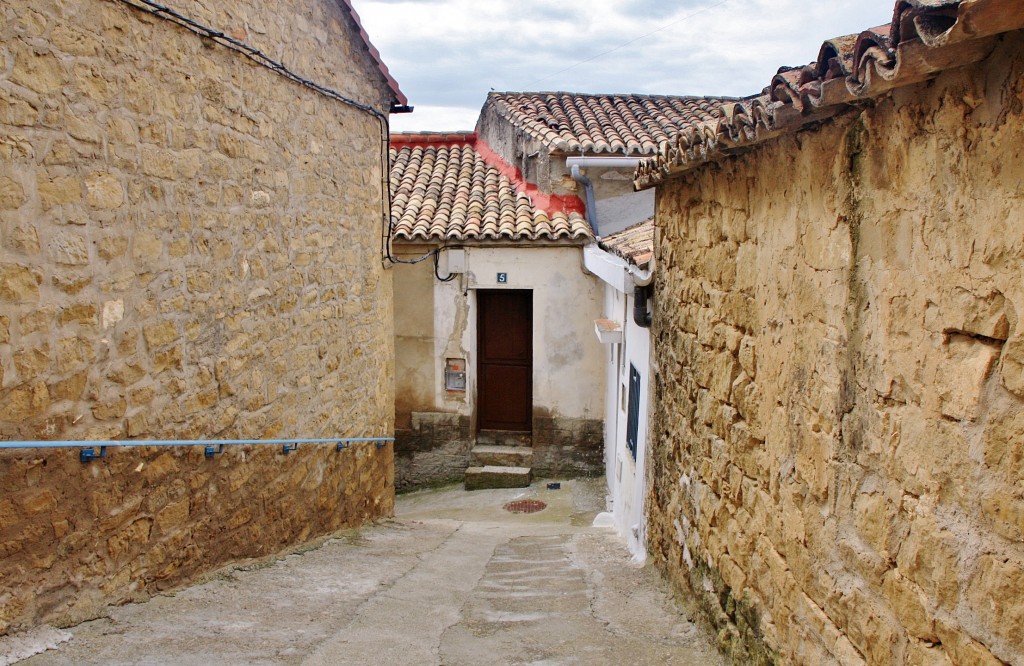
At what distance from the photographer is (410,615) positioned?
4246 millimetres

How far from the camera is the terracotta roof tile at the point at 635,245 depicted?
6.27m

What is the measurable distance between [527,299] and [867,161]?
9.01 m

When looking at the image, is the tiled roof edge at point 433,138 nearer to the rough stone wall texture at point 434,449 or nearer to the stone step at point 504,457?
the rough stone wall texture at point 434,449

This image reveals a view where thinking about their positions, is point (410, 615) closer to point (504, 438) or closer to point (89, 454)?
point (89, 454)

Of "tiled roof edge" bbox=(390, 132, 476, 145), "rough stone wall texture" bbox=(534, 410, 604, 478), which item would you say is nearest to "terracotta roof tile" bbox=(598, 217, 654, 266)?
"rough stone wall texture" bbox=(534, 410, 604, 478)

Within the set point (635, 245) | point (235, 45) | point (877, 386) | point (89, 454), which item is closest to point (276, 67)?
point (235, 45)

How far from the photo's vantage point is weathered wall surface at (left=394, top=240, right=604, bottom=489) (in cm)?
1075

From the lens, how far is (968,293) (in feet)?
5.87

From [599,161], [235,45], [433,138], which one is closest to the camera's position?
[235,45]

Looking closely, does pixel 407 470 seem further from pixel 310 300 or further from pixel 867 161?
pixel 867 161

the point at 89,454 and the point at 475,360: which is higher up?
the point at 475,360

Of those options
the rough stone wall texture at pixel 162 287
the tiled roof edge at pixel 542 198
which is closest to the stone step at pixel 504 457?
the tiled roof edge at pixel 542 198

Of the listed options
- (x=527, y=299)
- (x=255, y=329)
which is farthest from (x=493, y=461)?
(x=255, y=329)

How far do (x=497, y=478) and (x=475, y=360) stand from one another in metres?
1.56
